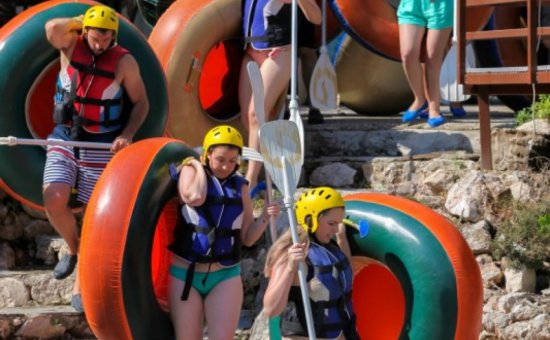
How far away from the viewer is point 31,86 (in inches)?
314

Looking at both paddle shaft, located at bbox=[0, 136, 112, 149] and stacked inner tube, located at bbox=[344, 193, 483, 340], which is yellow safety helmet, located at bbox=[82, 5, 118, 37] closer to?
paddle shaft, located at bbox=[0, 136, 112, 149]

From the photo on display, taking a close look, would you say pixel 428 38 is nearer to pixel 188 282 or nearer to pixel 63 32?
pixel 63 32

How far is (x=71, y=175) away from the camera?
742 cm

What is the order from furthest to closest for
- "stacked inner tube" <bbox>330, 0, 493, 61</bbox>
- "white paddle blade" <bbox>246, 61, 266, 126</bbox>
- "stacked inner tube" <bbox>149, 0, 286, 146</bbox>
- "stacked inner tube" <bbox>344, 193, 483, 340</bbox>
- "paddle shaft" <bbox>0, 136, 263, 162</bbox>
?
"stacked inner tube" <bbox>330, 0, 493, 61</bbox> → "stacked inner tube" <bbox>149, 0, 286, 146</bbox> → "paddle shaft" <bbox>0, 136, 263, 162</bbox> → "white paddle blade" <bbox>246, 61, 266, 126</bbox> → "stacked inner tube" <bbox>344, 193, 483, 340</bbox>

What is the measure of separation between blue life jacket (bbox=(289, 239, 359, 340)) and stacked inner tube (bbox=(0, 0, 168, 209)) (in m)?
2.02

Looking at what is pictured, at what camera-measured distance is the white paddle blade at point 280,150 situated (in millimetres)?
6574

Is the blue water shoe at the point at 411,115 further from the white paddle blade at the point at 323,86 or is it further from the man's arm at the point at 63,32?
the man's arm at the point at 63,32

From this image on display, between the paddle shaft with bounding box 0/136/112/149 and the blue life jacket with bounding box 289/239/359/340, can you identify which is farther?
the paddle shaft with bounding box 0/136/112/149

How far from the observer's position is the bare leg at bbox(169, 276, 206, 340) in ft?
21.6

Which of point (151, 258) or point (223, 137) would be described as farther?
point (151, 258)

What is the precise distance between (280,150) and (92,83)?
1.34 metres

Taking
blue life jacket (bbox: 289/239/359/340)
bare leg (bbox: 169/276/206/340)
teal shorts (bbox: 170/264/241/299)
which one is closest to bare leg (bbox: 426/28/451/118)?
teal shorts (bbox: 170/264/241/299)

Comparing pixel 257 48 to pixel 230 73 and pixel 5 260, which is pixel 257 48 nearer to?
pixel 230 73

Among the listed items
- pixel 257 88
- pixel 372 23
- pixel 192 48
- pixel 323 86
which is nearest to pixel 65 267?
pixel 257 88
